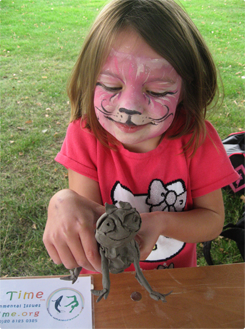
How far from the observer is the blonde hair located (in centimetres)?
80

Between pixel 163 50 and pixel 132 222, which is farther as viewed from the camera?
pixel 163 50

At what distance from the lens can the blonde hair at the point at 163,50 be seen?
80 cm

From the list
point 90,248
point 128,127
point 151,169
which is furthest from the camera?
point 151,169

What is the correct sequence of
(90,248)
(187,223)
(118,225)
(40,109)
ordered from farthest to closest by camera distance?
(40,109), (187,223), (90,248), (118,225)

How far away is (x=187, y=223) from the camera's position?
1.03 m

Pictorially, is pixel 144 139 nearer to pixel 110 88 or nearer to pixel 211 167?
pixel 110 88

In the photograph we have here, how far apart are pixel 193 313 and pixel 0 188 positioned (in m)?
1.91

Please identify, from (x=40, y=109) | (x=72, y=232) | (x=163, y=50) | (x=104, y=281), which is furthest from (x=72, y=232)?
(x=40, y=109)

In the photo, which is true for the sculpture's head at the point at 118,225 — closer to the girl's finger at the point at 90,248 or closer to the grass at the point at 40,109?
the girl's finger at the point at 90,248

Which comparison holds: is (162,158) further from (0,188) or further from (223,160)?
(0,188)

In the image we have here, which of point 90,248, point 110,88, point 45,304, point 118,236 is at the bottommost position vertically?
point 45,304

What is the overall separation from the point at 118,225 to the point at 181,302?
410 millimetres

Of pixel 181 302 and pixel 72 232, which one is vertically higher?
pixel 72 232

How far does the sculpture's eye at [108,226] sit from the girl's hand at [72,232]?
0.56 ft
